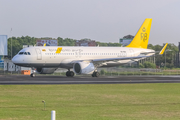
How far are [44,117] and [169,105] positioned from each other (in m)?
8.40

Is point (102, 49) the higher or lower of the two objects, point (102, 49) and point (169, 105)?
the higher

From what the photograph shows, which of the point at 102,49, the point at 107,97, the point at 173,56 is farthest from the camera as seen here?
the point at 173,56

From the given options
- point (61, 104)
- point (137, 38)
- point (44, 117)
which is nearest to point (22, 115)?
point (44, 117)

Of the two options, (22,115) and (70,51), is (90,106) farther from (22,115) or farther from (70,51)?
(70,51)

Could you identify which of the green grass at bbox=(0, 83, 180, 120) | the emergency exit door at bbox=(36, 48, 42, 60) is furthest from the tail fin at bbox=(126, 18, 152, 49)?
the green grass at bbox=(0, 83, 180, 120)

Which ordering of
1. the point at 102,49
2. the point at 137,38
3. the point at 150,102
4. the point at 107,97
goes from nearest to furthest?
the point at 150,102 → the point at 107,97 → the point at 102,49 → the point at 137,38

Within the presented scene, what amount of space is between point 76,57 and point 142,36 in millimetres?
15372

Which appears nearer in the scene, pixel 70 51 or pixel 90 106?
pixel 90 106

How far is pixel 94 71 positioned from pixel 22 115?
38805 mm

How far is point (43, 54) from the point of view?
52.8m

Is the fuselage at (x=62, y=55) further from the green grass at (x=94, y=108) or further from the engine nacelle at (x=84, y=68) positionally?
the green grass at (x=94, y=108)

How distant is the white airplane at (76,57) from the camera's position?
52.2 meters

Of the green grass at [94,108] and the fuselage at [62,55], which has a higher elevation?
the fuselage at [62,55]

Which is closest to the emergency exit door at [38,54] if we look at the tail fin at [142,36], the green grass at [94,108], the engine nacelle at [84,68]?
the engine nacelle at [84,68]
